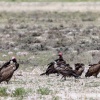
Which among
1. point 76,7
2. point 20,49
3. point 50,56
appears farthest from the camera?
point 76,7

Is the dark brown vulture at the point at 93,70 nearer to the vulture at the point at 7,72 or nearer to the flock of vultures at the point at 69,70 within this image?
the flock of vultures at the point at 69,70

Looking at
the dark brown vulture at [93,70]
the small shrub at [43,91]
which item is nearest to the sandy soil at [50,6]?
the dark brown vulture at [93,70]

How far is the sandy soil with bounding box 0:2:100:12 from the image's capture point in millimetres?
76363

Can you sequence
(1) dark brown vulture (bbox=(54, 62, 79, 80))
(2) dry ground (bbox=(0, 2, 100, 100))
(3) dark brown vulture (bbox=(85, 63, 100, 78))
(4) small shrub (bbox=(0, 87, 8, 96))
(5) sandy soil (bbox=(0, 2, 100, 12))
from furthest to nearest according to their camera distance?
(5) sandy soil (bbox=(0, 2, 100, 12)) → (3) dark brown vulture (bbox=(85, 63, 100, 78)) → (1) dark brown vulture (bbox=(54, 62, 79, 80)) → (4) small shrub (bbox=(0, 87, 8, 96)) → (2) dry ground (bbox=(0, 2, 100, 100))

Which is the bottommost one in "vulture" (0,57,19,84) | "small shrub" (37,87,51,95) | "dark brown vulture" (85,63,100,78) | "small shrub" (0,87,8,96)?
"dark brown vulture" (85,63,100,78)

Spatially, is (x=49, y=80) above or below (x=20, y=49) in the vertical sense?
above

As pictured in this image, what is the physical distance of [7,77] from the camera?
19.3 metres

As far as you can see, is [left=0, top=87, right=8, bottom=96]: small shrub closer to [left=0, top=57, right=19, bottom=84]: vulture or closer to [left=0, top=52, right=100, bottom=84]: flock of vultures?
[left=0, top=57, right=19, bottom=84]: vulture

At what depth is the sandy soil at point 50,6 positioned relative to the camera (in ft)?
251

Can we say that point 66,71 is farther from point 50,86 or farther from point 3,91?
point 3,91

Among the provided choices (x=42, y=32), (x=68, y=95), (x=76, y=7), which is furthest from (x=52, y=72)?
(x=76, y=7)

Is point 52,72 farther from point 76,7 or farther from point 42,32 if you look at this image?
point 76,7

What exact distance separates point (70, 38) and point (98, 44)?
4.00 meters

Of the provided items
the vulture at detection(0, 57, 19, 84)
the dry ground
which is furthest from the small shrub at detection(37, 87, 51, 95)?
the vulture at detection(0, 57, 19, 84)
